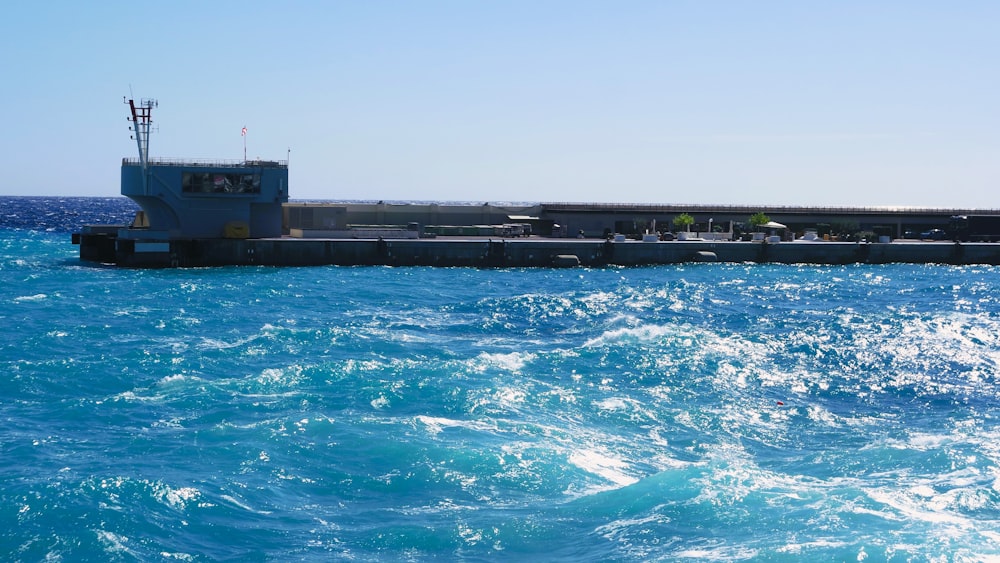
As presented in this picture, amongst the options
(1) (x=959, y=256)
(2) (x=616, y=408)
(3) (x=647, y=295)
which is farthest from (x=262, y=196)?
(1) (x=959, y=256)

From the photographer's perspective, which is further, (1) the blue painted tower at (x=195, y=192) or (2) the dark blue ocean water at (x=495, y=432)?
(1) the blue painted tower at (x=195, y=192)

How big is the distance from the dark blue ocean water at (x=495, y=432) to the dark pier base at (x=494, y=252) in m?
22.0

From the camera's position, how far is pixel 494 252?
3346 inches

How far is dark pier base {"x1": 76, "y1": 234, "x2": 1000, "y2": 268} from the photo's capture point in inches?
3127

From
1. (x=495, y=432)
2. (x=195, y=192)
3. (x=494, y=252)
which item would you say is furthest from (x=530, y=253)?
(x=495, y=432)

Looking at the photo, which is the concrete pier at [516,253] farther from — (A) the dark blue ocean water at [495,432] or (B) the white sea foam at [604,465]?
(B) the white sea foam at [604,465]

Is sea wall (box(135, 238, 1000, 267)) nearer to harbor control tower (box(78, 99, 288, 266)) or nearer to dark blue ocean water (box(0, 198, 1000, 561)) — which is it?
harbor control tower (box(78, 99, 288, 266))

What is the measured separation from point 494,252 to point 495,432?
56.2 meters

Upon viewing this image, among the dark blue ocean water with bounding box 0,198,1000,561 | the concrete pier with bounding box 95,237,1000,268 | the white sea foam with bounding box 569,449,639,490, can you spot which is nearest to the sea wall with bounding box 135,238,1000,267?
the concrete pier with bounding box 95,237,1000,268

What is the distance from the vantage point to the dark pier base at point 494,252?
261 feet

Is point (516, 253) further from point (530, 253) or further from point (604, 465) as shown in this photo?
point (604, 465)

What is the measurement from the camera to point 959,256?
94562mm

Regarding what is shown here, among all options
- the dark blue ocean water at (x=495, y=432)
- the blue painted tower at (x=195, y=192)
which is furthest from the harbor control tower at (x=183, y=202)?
the dark blue ocean water at (x=495, y=432)

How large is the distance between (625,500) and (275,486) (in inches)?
328
